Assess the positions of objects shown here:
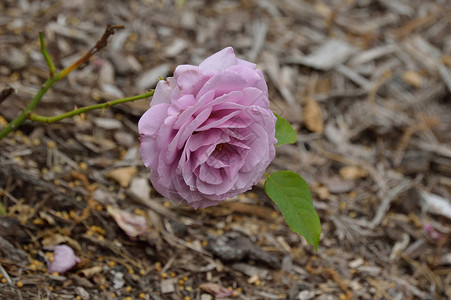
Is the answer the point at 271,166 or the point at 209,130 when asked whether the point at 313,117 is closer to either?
A: the point at 271,166

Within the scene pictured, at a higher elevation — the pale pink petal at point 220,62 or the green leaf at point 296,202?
the pale pink petal at point 220,62

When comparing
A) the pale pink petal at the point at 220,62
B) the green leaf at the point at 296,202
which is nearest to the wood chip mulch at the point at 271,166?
the green leaf at the point at 296,202

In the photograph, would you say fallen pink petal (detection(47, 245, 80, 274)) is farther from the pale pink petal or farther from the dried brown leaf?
the dried brown leaf

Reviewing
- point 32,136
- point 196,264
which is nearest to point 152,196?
point 196,264

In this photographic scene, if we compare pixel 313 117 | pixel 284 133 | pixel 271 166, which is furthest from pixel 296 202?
pixel 313 117

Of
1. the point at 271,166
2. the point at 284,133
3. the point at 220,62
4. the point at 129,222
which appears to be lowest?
the point at 271,166

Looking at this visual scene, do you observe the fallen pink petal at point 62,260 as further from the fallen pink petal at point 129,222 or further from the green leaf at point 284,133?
the green leaf at point 284,133

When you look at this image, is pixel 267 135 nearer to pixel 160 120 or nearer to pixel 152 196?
pixel 160 120
